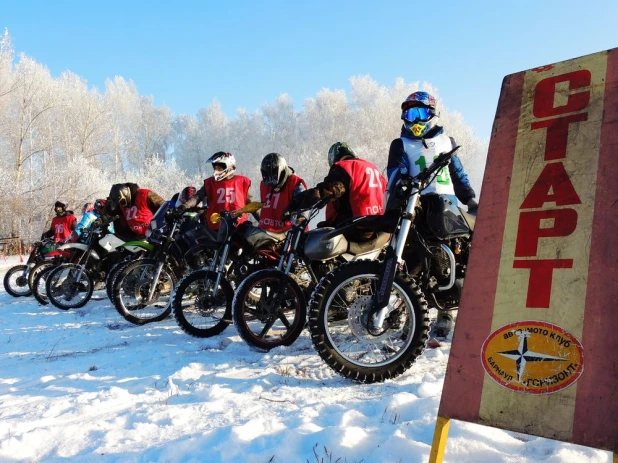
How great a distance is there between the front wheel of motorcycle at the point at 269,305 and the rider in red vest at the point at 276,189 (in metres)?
1.64

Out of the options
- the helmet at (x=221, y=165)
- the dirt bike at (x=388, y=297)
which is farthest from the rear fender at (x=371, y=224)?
the helmet at (x=221, y=165)

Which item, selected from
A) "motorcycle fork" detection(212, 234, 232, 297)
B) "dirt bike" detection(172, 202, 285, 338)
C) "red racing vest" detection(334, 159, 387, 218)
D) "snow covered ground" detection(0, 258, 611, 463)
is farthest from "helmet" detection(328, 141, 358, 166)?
"snow covered ground" detection(0, 258, 611, 463)

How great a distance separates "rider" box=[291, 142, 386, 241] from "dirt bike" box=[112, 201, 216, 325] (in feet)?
5.60

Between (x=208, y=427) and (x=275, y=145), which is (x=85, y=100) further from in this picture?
(x=208, y=427)

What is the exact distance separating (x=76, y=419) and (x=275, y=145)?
40813mm

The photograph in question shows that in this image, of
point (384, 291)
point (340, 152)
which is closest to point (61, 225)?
point (340, 152)

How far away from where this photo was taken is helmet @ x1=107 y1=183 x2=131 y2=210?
767 cm

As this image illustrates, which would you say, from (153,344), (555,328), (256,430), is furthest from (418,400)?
(153,344)

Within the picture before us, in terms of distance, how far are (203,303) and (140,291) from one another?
155 cm

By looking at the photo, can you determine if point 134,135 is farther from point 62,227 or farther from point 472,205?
point 472,205

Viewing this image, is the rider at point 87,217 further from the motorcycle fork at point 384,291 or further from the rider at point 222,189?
the motorcycle fork at point 384,291

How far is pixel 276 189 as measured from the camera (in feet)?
19.1

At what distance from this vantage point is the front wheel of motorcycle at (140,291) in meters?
5.67

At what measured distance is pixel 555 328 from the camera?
1.57 m
